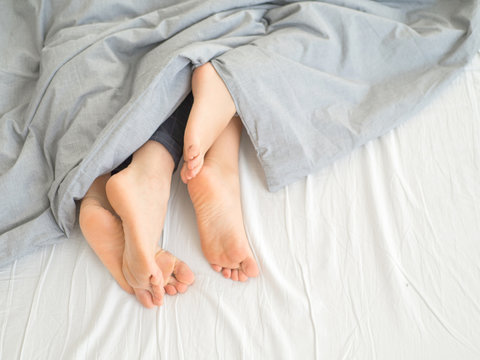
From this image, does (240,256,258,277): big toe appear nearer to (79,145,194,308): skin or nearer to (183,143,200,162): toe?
(79,145,194,308): skin

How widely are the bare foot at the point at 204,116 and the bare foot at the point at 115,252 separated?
5.6 inches

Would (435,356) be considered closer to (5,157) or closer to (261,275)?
(261,275)

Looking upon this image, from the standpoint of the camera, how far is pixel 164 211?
2.66 feet

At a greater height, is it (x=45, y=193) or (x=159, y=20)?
(x=159, y=20)

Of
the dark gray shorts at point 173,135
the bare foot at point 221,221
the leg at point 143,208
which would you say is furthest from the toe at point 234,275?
the dark gray shorts at point 173,135

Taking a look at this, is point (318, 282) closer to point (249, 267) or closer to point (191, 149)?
point (249, 267)

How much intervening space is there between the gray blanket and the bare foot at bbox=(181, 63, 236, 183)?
0.02m

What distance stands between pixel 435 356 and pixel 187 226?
449 millimetres


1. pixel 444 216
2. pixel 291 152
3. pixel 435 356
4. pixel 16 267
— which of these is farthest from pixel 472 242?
pixel 16 267

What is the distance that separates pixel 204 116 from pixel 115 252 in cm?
28

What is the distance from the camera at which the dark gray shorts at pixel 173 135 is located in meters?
0.86

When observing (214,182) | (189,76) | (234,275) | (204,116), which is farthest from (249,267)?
(189,76)

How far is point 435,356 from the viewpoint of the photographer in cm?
65

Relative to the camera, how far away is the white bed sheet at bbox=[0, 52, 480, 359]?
68 cm
